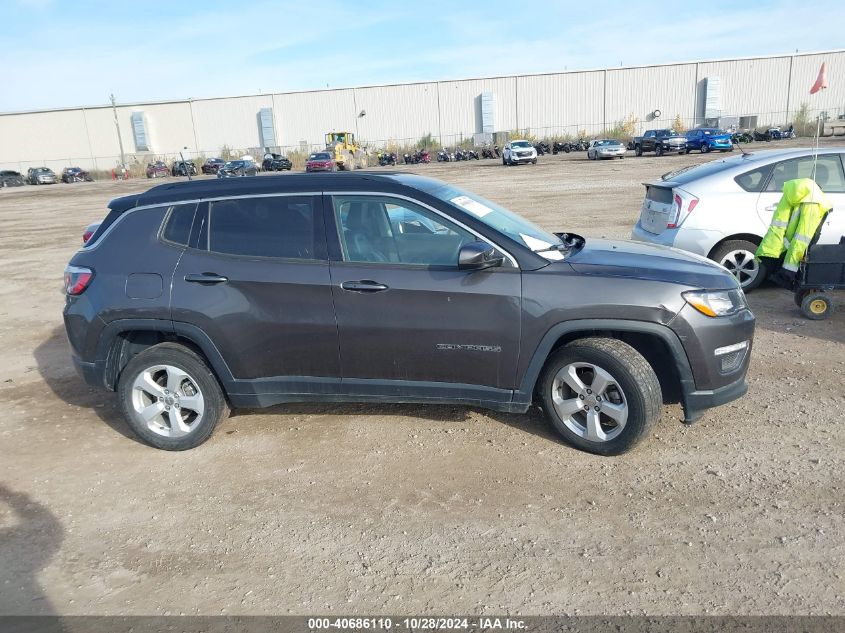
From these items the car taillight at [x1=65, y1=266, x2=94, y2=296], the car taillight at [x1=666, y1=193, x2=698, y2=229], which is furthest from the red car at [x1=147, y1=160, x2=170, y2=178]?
the car taillight at [x1=65, y1=266, x2=94, y2=296]

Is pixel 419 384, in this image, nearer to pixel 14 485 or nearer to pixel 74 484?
pixel 74 484

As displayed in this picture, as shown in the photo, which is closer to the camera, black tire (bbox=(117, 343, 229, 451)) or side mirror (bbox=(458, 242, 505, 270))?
side mirror (bbox=(458, 242, 505, 270))

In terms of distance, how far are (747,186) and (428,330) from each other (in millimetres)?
5339

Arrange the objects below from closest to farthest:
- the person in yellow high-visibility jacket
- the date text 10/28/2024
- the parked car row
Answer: the date text 10/28/2024 < the person in yellow high-visibility jacket < the parked car row

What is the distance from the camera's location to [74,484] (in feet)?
14.0

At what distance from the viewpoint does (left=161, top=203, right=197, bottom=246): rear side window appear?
4.58m

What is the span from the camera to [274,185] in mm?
4508

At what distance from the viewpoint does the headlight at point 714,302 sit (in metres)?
4.02

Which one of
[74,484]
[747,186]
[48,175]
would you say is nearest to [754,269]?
[747,186]

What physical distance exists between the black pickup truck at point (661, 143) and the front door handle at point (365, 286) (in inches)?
Answer: 1781

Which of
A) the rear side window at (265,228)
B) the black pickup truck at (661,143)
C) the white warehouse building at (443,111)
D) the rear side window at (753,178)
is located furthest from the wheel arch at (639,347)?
the white warehouse building at (443,111)

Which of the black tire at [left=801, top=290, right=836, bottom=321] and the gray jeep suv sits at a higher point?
the gray jeep suv

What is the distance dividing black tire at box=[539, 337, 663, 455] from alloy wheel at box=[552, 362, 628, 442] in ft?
0.10

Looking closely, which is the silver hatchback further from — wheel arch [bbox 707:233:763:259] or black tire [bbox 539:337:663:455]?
black tire [bbox 539:337:663:455]
